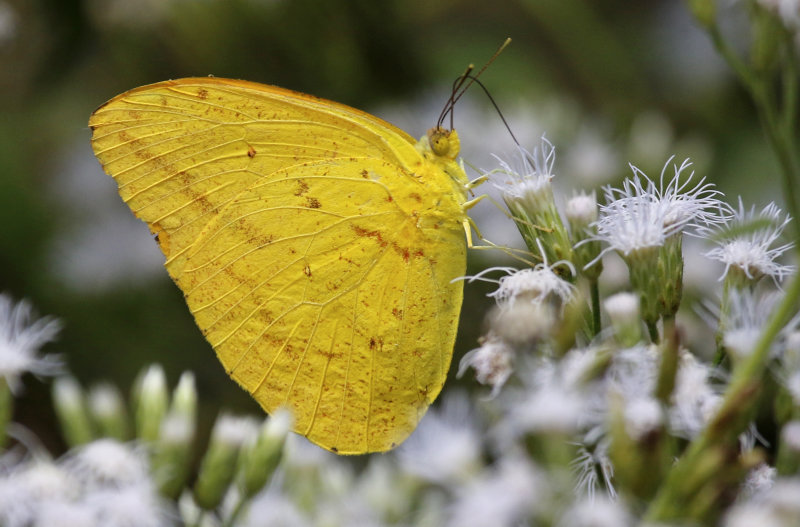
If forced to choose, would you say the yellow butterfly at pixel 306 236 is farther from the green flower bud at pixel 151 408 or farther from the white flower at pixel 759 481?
the white flower at pixel 759 481

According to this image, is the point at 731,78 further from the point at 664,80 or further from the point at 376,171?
the point at 376,171

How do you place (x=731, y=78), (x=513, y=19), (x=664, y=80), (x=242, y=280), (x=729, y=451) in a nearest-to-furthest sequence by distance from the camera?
(x=729, y=451) < (x=242, y=280) < (x=731, y=78) < (x=664, y=80) < (x=513, y=19)

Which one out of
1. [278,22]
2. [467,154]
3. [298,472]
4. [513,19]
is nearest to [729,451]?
[298,472]

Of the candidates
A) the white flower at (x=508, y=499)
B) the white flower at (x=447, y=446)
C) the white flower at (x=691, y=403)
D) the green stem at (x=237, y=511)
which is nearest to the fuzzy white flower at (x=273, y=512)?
the green stem at (x=237, y=511)

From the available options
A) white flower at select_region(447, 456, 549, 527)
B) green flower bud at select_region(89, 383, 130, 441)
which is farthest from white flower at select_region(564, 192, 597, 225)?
green flower bud at select_region(89, 383, 130, 441)

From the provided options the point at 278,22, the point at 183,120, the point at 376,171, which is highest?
the point at 278,22

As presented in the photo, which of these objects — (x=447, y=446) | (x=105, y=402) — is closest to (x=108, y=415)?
(x=105, y=402)

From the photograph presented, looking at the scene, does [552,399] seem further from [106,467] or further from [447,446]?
[106,467]
